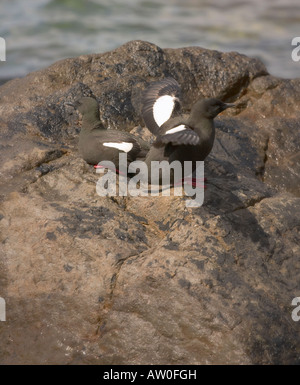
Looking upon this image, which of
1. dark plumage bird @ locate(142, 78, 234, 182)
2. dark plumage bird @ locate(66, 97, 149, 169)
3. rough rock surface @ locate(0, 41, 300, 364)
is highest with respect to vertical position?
dark plumage bird @ locate(142, 78, 234, 182)

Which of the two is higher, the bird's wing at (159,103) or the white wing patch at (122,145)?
the bird's wing at (159,103)

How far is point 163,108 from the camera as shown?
5.98m

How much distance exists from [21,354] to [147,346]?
39.2 inches

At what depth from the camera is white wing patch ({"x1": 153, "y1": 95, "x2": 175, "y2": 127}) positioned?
588cm

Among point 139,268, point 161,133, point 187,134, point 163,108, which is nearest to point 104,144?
point 161,133

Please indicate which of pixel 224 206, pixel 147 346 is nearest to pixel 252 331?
pixel 147 346

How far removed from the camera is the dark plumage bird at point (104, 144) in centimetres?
575

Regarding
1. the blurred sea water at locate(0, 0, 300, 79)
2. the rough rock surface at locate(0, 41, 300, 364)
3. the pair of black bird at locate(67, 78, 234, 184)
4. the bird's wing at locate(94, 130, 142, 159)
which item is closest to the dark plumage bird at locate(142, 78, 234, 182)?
the pair of black bird at locate(67, 78, 234, 184)

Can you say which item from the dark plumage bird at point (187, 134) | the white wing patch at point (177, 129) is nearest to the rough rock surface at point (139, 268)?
the dark plumage bird at point (187, 134)

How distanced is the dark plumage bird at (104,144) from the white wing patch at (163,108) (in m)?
0.29

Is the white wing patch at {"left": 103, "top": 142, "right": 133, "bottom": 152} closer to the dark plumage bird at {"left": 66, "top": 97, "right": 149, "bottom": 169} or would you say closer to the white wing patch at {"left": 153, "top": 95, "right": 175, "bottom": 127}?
the dark plumage bird at {"left": 66, "top": 97, "right": 149, "bottom": 169}

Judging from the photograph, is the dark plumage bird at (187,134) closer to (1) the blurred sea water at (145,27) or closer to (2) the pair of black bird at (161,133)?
(2) the pair of black bird at (161,133)

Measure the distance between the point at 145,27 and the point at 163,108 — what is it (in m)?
10.5
